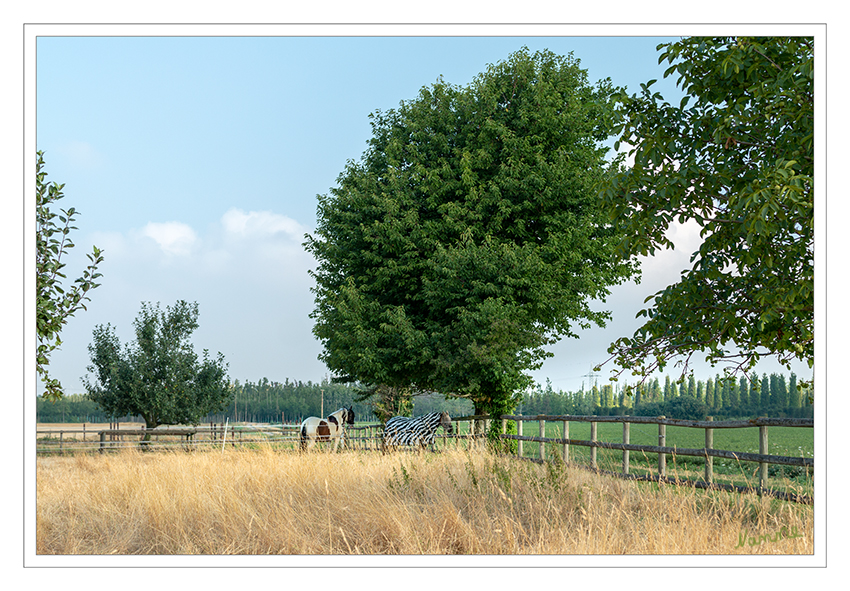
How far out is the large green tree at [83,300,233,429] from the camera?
29.5m

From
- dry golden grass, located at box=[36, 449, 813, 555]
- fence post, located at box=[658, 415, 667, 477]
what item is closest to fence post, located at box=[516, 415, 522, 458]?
fence post, located at box=[658, 415, 667, 477]

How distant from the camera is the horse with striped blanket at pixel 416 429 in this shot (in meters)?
16.8

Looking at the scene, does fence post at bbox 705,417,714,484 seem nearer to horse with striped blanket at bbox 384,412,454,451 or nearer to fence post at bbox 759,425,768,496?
fence post at bbox 759,425,768,496

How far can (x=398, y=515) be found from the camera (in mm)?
6883

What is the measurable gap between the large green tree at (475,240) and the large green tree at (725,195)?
6.85m

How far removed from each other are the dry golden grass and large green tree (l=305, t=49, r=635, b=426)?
237 inches

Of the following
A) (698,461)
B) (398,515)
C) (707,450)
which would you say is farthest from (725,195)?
(698,461)

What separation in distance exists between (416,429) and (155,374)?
17.9 meters

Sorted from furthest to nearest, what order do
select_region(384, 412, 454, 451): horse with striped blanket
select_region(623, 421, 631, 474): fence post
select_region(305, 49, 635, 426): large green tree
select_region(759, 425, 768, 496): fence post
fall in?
select_region(384, 412, 454, 451): horse with striped blanket < select_region(305, 49, 635, 426): large green tree < select_region(623, 421, 631, 474): fence post < select_region(759, 425, 768, 496): fence post

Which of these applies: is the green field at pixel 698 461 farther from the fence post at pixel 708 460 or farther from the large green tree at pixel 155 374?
the large green tree at pixel 155 374

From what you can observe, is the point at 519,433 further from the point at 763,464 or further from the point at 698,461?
the point at 698,461
